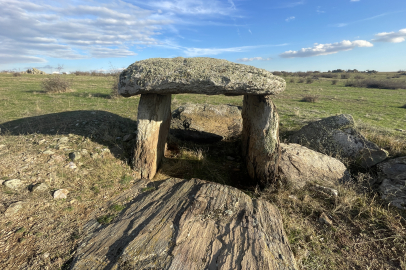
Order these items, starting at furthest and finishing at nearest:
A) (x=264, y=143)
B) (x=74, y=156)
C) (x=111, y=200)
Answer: (x=264, y=143)
(x=74, y=156)
(x=111, y=200)

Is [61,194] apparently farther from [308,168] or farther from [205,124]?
[308,168]

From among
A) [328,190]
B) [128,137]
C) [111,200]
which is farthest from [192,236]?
[128,137]

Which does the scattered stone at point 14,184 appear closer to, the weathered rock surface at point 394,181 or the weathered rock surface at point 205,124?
the weathered rock surface at point 205,124

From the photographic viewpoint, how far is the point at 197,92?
4984mm

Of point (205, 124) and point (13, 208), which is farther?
point (205, 124)

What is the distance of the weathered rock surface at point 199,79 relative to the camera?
4.68m

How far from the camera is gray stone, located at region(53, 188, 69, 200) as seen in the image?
411 cm

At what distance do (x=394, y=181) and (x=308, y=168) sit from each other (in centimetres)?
180

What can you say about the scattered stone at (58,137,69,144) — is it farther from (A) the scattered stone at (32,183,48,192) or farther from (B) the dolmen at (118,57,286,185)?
(B) the dolmen at (118,57,286,185)

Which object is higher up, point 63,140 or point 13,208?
point 63,140

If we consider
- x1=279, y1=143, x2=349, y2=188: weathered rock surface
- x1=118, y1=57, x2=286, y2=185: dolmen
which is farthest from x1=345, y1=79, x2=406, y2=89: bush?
x1=118, y1=57, x2=286, y2=185: dolmen

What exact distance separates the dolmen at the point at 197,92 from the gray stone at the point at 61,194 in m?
1.71

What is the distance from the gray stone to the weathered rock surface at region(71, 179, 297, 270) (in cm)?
101

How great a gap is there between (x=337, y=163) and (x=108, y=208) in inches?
226
